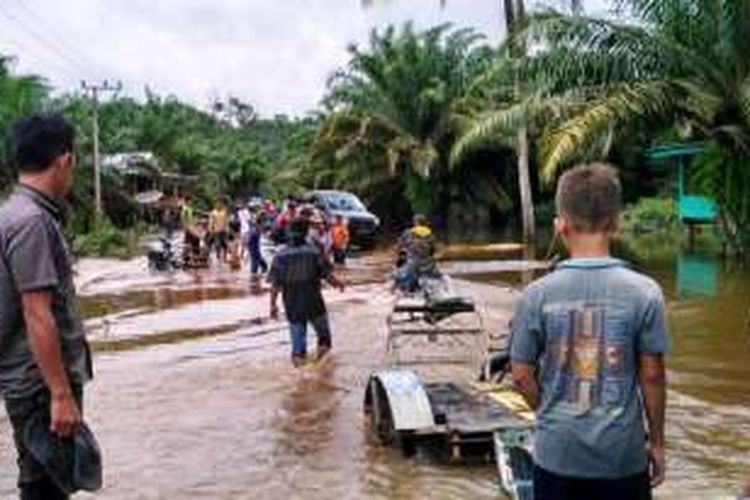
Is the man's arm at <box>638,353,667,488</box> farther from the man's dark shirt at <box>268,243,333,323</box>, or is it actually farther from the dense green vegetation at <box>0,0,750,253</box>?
the dense green vegetation at <box>0,0,750,253</box>

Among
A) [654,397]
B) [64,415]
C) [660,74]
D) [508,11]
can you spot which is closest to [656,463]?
[654,397]

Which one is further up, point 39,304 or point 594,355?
point 39,304

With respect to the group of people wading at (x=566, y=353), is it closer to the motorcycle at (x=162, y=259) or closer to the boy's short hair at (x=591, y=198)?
the boy's short hair at (x=591, y=198)

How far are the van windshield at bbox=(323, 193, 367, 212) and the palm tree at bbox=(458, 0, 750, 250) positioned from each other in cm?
1587

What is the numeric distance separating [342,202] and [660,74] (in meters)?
17.3

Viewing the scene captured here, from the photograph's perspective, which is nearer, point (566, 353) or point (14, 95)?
point (566, 353)

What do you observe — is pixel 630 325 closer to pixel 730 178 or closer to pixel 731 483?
pixel 731 483

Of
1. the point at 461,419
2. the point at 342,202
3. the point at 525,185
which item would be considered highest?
the point at 525,185

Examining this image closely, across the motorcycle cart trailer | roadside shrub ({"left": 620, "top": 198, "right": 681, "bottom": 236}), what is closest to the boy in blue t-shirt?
the motorcycle cart trailer

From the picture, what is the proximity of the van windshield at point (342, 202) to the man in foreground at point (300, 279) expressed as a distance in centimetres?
2412

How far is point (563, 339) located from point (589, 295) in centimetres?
16

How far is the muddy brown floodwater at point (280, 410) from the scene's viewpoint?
905cm

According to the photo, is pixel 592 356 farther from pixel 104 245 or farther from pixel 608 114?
pixel 104 245

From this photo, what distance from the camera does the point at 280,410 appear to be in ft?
39.0
